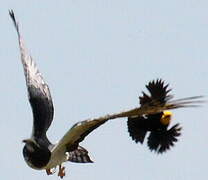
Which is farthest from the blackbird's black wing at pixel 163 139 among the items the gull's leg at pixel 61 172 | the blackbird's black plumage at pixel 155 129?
the gull's leg at pixel 61 172

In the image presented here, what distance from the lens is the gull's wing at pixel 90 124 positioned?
12250 mm

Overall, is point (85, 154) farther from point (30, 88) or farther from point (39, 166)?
point (30, 88)

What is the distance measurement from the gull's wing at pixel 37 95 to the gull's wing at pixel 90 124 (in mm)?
573

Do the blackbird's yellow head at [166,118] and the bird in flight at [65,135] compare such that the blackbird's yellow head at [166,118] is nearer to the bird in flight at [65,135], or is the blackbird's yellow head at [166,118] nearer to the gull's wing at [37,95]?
the bird in flight at [65,135]

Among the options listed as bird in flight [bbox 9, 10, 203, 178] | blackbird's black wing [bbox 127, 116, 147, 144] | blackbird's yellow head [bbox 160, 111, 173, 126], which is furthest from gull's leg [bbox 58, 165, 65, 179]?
blackbird's yellow head [bbox 160, 111, 173, 126]

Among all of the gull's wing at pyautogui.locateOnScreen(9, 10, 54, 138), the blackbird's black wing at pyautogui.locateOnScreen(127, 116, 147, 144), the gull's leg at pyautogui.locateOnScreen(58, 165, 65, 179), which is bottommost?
the gull's leg at pyautogui.locateOnScreen(58, 165, 65, 179)

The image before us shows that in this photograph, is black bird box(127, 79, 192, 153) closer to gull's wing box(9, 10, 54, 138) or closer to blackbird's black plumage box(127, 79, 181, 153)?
blackbird's black plumage box(127, 79, 181, 153)

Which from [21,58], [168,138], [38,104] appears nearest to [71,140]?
[168,138]

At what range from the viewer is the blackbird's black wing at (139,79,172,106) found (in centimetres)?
1289

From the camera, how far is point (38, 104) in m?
16.4

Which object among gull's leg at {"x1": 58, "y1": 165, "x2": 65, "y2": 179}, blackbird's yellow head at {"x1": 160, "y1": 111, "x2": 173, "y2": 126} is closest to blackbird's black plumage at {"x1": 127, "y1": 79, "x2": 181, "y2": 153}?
blackbird's yellow head at {"x1": 160, "y1": 111, "x2": 173, "y2": 126}

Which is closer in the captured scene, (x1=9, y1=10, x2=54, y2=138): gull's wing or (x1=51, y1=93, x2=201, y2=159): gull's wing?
(x1=51, y1=93, x2=201, y2=159): gull's wing

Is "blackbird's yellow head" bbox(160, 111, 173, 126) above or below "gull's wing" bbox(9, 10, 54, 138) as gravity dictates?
below

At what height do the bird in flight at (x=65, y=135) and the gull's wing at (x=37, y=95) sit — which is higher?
the gull's wing at (x=37, y=95)
